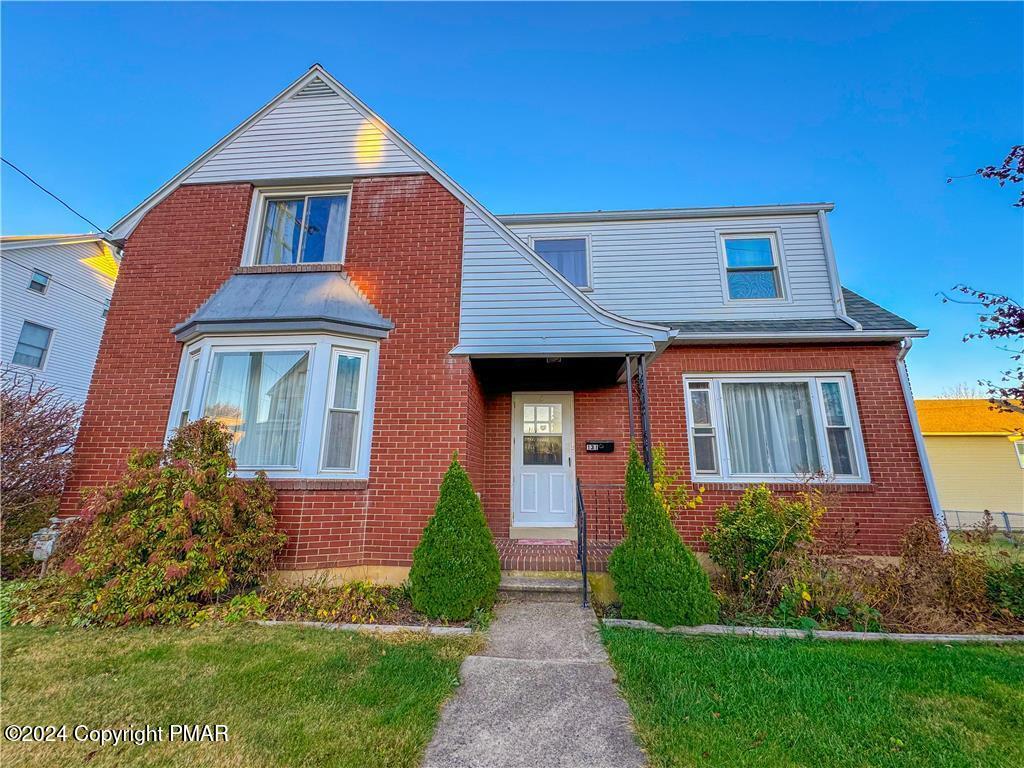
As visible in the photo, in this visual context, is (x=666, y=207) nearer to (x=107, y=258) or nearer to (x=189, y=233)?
(x=189, y=233)

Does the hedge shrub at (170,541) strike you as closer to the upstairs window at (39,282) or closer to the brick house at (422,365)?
the brick house at (422,365)

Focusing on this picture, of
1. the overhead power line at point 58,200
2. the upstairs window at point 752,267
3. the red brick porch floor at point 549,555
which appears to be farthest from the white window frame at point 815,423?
the overhead power line at point 58,200

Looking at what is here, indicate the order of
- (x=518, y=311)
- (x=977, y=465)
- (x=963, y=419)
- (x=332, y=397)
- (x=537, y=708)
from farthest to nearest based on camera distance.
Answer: (x=963, y=419) → (x=977, y=465) → (x=518, y=311) → (x=332, y=397) → (x=537, y=708)

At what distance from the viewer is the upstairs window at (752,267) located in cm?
820

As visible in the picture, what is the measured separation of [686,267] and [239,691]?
9274 mm

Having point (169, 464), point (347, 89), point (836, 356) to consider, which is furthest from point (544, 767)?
point (347, 89)

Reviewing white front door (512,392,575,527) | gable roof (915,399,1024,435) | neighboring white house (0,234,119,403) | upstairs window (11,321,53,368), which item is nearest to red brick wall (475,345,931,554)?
white front door (512,392,575,527)

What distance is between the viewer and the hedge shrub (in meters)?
4.18

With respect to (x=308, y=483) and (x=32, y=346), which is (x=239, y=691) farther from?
(x=32, y=346)

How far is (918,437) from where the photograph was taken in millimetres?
6410

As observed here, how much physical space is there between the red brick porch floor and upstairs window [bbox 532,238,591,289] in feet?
18.0

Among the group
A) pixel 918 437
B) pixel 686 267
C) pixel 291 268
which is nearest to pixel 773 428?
pixel 918 437

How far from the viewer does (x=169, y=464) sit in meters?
4.81

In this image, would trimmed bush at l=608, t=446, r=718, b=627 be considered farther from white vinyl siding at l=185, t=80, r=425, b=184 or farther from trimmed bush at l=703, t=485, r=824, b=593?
white vinyl siding at l=185, t=80, r=425, b=184
